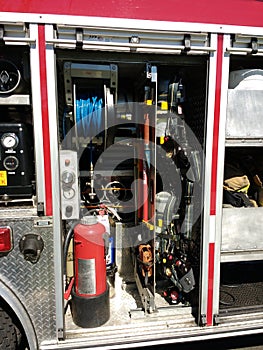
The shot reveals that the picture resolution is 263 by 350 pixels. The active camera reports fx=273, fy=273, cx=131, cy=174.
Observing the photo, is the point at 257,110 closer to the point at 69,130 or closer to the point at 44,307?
the point at 69,130

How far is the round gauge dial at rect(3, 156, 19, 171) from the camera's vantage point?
176cm

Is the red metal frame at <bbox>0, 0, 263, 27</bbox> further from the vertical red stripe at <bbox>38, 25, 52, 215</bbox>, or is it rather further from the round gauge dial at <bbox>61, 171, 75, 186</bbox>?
the round gauge dial at <bbox>61, 171, 75, 186</bbox>

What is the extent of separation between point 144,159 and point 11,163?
1152mm

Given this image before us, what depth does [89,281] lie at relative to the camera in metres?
2.08

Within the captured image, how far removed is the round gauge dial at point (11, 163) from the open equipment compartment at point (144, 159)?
0.30 meters

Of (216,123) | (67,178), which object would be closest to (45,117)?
(67,178)

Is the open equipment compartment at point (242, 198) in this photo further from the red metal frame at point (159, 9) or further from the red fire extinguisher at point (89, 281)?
the red fire extinguisher at point (89, 281)

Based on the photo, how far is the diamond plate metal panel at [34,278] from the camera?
68.6 inches

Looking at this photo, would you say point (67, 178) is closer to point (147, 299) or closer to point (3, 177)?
point (3, 177)

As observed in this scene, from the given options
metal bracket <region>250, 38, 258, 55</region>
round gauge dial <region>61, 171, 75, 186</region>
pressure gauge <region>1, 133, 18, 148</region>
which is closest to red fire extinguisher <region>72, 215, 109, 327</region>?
round gauge dial <region>61, 171, 75, 186</region>

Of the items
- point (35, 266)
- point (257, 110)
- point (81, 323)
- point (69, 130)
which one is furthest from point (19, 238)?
point (257, 110)

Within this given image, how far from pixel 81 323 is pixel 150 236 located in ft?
2.82

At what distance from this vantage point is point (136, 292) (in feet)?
8.43

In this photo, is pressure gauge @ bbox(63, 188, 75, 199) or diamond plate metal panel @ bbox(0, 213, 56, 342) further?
pressure gauge @ bbox(63, 188, 75, 199)
